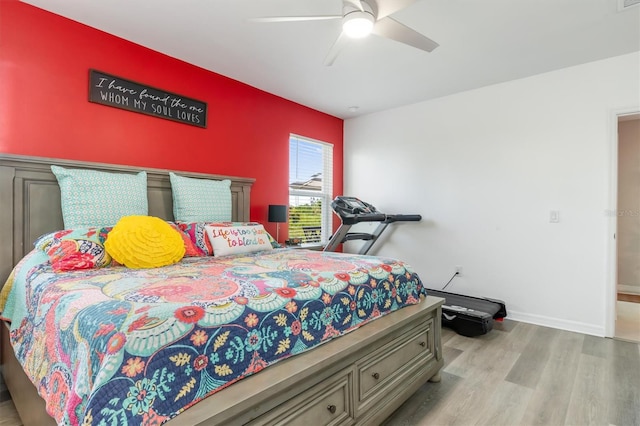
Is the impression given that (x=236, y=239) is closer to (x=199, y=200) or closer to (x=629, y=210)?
(x=199, y=200)

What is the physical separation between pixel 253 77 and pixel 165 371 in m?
3.17

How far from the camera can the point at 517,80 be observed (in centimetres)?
350

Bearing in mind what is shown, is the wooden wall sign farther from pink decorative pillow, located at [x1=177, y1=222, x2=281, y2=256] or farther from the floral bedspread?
the floral bedspread

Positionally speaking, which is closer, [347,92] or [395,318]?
[395,318]

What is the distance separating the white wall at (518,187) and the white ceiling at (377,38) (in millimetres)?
299

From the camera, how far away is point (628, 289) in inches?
175

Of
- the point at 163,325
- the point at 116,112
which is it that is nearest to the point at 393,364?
the point at 163,325

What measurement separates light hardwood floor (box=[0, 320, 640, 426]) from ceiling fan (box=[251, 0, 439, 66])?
2.28 meters

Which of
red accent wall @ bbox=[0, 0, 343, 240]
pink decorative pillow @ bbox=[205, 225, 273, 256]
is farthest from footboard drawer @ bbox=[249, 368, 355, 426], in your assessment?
red accent wall @ bbox=[0, 0, 343, 240]

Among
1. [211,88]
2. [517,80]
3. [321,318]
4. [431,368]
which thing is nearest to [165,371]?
[321,318]

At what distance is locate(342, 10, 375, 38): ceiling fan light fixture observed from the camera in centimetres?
190

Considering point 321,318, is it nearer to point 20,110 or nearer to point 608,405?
point 608,405

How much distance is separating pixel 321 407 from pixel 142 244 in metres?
1.39

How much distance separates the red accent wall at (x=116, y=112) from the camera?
2.29 m
